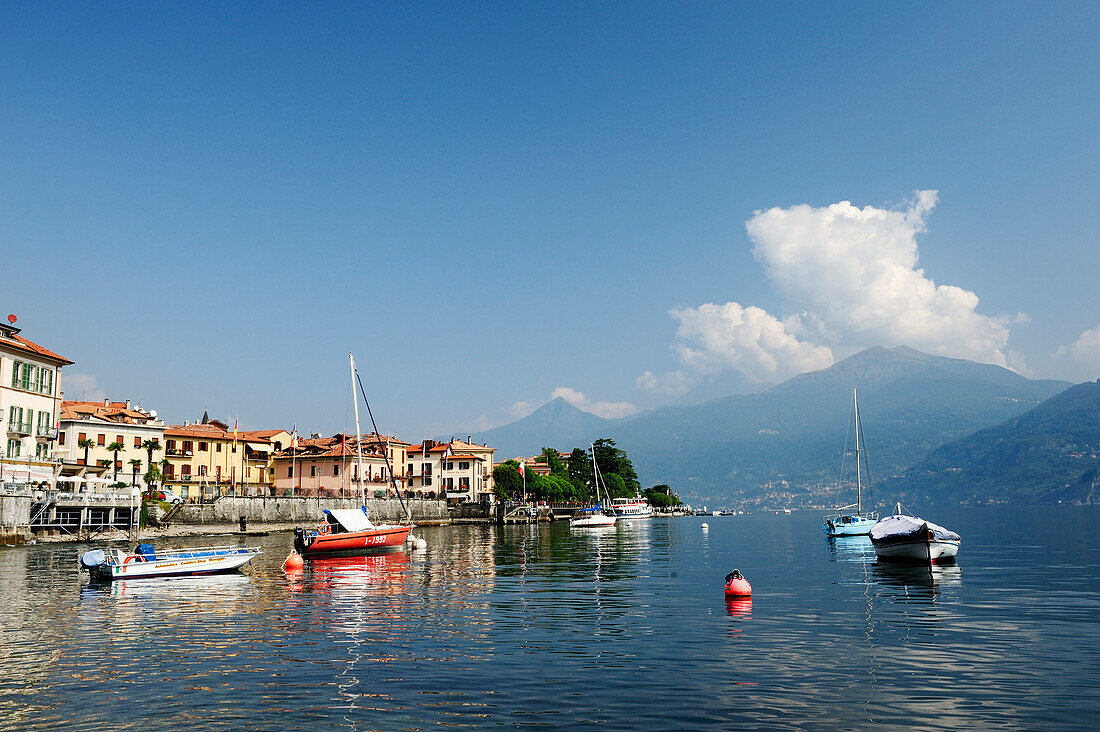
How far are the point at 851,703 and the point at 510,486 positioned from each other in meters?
140

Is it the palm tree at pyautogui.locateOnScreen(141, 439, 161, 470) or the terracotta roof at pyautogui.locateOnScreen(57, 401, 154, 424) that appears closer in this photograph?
the palm tree at pyautogui.locateOnScreen(141, 439, 161, 470)

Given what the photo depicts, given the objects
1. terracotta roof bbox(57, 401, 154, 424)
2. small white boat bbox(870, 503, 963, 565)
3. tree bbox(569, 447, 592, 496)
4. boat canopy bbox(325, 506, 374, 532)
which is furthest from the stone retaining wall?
tree bbox(569, 447, 592, 496)

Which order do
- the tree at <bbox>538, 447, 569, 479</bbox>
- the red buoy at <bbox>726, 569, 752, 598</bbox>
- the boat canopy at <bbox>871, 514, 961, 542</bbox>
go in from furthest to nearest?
the tree at <bbox>538, 447, 569, 479</bbox>
the boat canopy at <bbox>871, 514, 961, 542</bbox>
the red buoy at <bbox>726, 569, 752, 598</bbox>

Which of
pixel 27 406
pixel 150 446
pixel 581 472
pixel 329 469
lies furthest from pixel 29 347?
pixel 581 472

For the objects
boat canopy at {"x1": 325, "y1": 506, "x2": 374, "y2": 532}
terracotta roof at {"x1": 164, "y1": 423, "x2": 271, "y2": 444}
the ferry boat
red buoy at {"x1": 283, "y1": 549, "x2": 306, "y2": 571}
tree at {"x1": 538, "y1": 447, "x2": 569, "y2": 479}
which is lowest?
the ferry boat

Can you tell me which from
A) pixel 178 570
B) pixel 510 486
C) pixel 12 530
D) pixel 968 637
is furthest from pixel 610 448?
pixel 968 637

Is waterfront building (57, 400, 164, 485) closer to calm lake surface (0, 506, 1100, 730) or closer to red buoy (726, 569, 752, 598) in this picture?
calm lake surface (0, 506, 1100, 730)

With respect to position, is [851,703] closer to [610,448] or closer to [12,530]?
[12,530]

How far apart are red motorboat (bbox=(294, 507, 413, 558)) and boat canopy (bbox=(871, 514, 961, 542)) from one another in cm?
3449

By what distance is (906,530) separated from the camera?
50.5m

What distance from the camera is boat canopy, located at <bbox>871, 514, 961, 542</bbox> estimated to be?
49781 mm

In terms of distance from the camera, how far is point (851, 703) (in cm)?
1653

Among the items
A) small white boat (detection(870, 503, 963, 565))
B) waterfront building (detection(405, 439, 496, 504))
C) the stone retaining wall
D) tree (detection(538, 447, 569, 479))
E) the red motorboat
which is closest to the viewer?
small white boat (detection(870, 503, 963, 565))

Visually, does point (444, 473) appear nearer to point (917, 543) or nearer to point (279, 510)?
point (279, 510)
